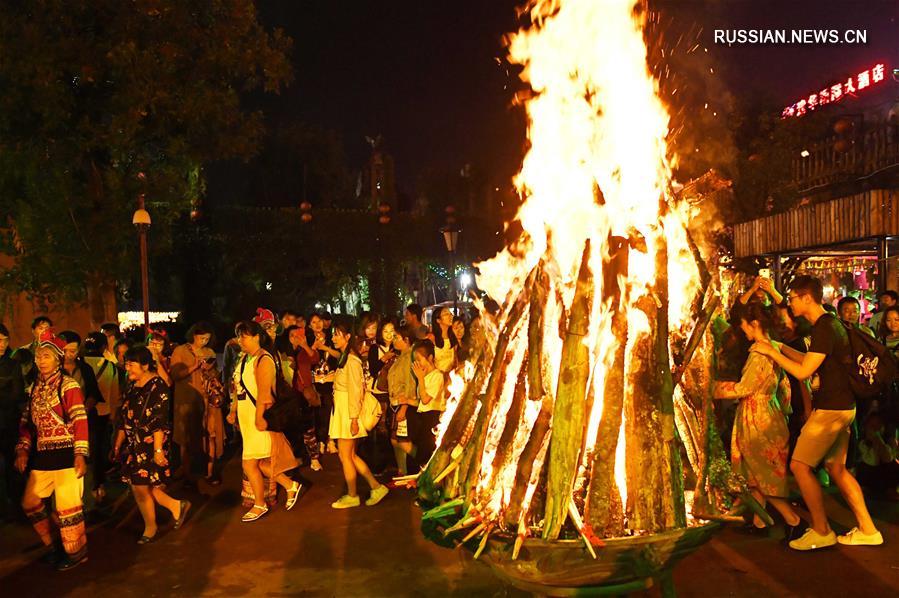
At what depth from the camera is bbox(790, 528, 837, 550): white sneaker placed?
5363mm

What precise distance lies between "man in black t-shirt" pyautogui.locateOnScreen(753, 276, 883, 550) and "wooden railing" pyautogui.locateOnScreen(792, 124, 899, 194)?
12.5 m

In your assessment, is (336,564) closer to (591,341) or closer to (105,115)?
(591,341)

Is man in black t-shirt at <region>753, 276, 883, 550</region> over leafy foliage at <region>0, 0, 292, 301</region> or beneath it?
beneath

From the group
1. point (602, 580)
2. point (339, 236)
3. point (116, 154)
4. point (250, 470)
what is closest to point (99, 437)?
point (250, 470)

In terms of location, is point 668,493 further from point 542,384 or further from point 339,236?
point 339,236

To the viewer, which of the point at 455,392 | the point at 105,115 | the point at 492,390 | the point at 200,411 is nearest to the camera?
the point at 492,390

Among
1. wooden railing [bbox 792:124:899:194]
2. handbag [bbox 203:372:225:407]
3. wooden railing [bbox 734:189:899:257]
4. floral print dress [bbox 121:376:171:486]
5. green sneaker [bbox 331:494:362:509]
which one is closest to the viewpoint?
floral print dress [bbox 121:376:171:486]

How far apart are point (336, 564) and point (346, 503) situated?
146cm

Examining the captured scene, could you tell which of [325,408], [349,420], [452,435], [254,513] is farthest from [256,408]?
[325,408]

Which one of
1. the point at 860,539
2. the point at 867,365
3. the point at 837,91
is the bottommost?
the point at 860,539

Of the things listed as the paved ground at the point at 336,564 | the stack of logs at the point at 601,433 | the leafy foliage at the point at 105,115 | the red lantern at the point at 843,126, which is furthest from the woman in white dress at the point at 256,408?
the red lantern at the point at 843,126

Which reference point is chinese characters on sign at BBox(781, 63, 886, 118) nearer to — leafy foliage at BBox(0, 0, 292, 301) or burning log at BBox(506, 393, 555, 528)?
leafy foliage at BBox(0, 0, 292, 301)

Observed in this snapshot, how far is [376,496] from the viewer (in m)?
7.05

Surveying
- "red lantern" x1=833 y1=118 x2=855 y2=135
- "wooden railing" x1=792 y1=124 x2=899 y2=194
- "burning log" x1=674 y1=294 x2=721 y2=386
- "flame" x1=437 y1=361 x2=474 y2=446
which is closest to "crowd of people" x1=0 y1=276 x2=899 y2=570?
"flame" x1=437 y1=361 x2=474 y2=446
